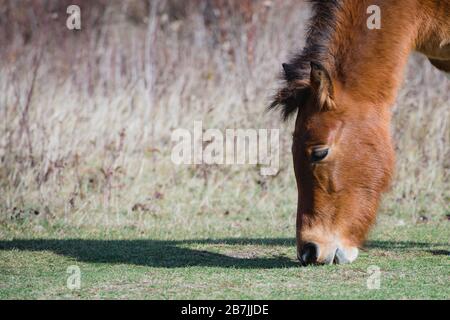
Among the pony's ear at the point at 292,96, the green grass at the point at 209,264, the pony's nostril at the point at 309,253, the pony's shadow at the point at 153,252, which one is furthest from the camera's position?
the pony's shadow at the point at 153,252

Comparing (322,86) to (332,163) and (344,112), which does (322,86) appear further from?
(332,163)

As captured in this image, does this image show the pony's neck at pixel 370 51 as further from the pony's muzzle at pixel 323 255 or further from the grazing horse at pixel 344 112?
the pony's muzzle at pixel 323 255

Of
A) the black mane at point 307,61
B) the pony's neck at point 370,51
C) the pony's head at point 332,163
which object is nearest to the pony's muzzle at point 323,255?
the pony's head at point 332,163

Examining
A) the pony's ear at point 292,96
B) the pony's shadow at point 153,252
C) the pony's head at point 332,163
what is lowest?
the pony's shadow at point 153,252

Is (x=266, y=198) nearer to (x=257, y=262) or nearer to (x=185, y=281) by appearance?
(x=257, y=262)

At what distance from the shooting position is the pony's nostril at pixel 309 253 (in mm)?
5859

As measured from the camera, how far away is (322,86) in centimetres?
591

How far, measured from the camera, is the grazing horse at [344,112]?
233 inches

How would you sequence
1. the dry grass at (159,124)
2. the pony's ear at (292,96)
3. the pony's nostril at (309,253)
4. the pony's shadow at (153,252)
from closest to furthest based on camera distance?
the pony's nostril at (309,253), the pony's ear at (292,96), the pony's shadow at (153,252), the dry grass at (159,124)

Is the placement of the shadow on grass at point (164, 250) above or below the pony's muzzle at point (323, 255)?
below

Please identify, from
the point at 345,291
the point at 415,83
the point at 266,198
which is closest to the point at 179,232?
the point at 266,198

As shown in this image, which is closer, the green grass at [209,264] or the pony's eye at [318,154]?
the green grass at [209,264]
